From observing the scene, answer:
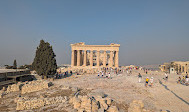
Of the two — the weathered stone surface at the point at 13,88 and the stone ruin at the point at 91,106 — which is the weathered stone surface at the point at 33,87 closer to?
the weathered stone surface at the point at 13,88

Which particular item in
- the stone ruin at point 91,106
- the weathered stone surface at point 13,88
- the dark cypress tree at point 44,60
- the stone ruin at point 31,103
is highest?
the dark cypress tree at point 44,60

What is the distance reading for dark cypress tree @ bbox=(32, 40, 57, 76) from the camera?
2535 centimetres

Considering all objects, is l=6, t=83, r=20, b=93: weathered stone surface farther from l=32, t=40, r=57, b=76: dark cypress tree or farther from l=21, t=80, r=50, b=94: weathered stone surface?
l=32, t=40, r=57, b=76: dark cypress tree

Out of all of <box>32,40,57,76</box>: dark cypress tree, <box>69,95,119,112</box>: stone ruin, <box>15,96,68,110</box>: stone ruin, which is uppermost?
<box>32,40,57,76</box>: dark cypress tree

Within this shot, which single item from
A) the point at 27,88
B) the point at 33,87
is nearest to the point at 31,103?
the point at 27,88

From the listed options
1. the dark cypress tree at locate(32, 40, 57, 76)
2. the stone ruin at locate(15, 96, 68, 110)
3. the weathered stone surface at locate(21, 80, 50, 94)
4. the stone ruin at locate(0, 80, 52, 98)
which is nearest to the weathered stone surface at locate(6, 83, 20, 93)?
the stone ruin at locate(0, 80, 52, 98)

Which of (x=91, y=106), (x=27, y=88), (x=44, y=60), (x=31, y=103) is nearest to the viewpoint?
(x=91, y=106)

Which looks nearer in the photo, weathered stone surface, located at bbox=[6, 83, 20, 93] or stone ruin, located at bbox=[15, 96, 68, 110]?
stone ruin, located at bbox=[15, 96, 68, 110]

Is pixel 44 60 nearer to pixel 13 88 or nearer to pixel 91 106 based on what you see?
pixel 13 88

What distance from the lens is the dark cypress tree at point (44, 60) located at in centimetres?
2535

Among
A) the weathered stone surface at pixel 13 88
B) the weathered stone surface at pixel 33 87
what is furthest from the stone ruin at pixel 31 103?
the weathered stone surface at pixel 13 88

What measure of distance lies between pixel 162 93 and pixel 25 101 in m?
13.9

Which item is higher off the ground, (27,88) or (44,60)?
(44,60)

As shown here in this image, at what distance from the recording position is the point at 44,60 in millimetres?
25438
